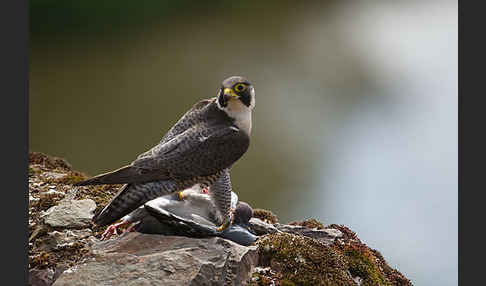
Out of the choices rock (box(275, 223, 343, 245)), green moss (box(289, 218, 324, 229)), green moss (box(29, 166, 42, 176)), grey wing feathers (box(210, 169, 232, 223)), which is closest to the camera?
grey wing feathers (box(210, 169, 232, 223))

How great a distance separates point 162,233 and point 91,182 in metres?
0.50

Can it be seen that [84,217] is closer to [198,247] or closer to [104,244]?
[104,244]

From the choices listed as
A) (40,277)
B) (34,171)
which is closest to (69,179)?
(34,171)

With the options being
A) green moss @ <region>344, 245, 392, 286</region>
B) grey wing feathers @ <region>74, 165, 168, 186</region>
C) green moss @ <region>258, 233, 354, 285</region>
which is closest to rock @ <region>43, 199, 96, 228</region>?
grey wing feathers @ <region>74, 165, 168, 186</region>

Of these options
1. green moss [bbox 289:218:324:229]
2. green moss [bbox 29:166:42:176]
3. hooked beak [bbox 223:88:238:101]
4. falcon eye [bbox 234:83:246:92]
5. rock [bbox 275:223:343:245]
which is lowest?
rock [bbox 275:223:343:245]

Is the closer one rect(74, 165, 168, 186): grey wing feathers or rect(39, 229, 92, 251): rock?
rect(74, 165, 168, 186): grey wing feathers

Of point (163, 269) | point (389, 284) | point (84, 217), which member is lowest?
point (389, 284)

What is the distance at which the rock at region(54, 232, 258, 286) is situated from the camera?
7.75ft

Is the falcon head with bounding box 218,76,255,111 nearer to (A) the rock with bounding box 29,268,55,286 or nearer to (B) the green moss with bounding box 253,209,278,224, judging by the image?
(B) the green moss with bounding box 253,209,278,224

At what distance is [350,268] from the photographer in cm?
292

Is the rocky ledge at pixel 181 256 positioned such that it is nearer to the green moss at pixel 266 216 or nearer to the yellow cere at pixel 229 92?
the green moss at pixel 266 216

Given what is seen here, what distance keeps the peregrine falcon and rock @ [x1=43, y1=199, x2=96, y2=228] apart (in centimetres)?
39

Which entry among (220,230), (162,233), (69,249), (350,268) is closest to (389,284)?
(350,268)

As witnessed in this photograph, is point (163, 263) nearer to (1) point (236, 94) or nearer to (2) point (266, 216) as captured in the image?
(1) point (236, 94)
